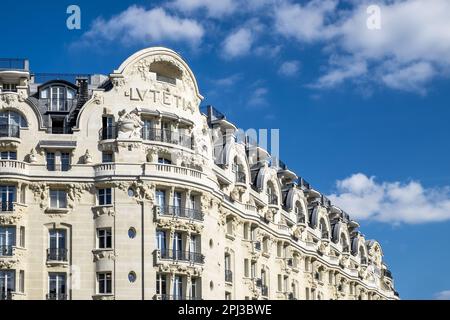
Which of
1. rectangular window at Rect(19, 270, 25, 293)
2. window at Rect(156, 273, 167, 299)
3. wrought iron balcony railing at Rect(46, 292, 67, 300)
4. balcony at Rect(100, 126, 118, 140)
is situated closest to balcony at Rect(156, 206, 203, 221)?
window at Rect(156, 273, 167, 299)

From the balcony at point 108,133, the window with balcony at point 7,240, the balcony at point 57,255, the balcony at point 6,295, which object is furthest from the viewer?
the balcony at point 108,133

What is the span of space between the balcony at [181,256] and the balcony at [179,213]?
2569 millimetres

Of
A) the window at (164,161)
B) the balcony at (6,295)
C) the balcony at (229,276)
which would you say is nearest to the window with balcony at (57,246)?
the balcony at (6,295)

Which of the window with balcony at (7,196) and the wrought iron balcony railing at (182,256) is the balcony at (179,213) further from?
the window with balcony at (7,196)

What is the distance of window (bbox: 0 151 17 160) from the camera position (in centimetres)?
7300

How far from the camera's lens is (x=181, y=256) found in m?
73.4

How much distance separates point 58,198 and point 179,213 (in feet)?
29.2

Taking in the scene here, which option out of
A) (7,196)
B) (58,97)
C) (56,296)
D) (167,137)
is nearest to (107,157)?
(167,137)

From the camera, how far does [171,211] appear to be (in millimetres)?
73375

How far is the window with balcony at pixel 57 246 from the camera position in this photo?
71188 mm

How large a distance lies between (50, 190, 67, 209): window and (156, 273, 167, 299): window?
8567 mm

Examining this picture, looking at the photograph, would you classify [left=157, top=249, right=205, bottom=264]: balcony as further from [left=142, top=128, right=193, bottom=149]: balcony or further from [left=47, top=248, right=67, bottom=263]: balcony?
[left=142, top=128, right=193, bottom=149]: balcony

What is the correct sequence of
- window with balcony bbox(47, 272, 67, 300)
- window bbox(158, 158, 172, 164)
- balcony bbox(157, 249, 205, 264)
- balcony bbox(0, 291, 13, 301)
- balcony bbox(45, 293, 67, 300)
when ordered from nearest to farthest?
balcony bbox(0, 291, 13, 301)
balcony bbox(45, 293, 67, 300)
window with balcony bbox(47, 272, 67, 300)
balcony bbox(157, 249, 205, 264)
window bbox(158, 158, 172, 164)

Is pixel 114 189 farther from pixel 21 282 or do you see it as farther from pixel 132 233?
pixel 21 282
